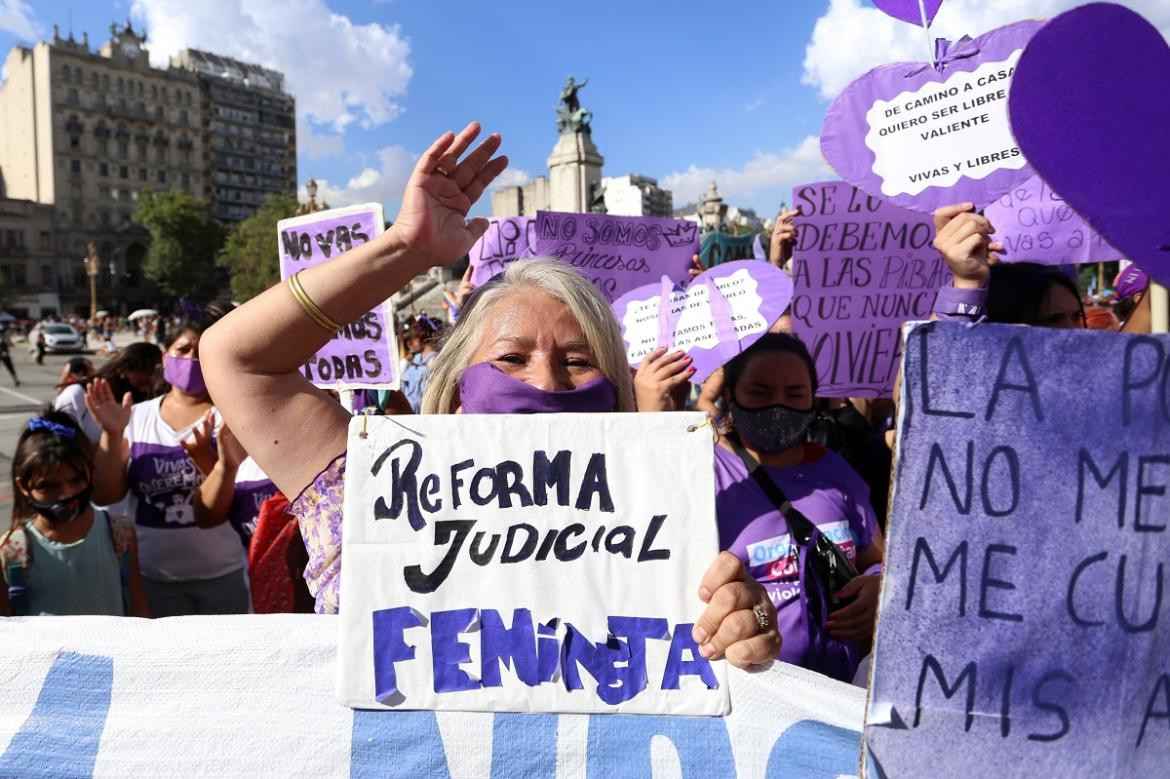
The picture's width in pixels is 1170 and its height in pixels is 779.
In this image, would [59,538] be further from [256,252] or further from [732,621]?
[256,252]

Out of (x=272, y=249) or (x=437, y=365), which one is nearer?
(x=437, y=365)

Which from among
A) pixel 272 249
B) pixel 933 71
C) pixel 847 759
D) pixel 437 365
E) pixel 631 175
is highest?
pixel 631 175

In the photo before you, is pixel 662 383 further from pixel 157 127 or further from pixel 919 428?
pixel 157 127

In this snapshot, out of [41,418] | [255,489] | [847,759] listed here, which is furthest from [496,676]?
[41,418]

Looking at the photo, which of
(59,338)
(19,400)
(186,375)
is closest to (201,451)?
(186,375)

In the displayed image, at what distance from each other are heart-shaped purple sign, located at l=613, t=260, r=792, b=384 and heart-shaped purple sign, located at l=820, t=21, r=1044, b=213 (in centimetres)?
70

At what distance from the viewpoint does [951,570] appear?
43.9 inches

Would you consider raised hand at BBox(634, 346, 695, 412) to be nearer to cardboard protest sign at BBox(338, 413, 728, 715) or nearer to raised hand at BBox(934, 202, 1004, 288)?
raised hand at BBox(934, 202, 1004, 288)

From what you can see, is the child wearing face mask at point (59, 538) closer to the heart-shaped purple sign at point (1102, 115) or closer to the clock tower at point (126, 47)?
the heart-shaped purple sign at point (1102, 115)

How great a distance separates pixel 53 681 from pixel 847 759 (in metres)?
1.48

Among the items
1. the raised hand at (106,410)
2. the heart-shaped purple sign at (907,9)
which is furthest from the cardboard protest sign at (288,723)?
the raised hand at (106,410)

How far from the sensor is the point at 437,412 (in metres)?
1.77

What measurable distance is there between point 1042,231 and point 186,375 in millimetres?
3607

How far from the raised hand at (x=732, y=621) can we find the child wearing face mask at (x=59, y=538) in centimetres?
237
